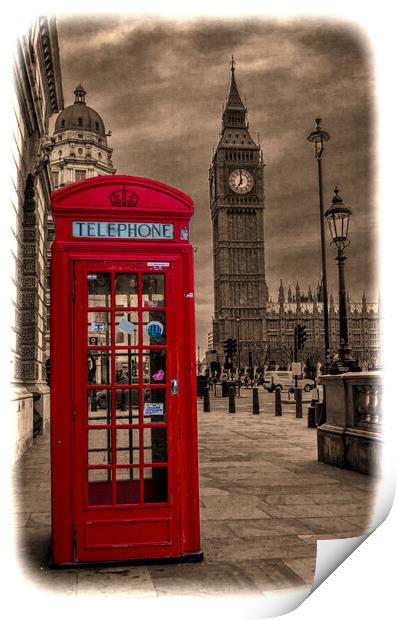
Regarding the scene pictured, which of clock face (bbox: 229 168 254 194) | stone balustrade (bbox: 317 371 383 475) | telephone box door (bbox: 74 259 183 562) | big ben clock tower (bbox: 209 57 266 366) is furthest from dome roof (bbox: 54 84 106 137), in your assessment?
big ben clock tower (bbox: 209 57 266 366)

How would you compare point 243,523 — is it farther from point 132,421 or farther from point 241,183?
point 241,183

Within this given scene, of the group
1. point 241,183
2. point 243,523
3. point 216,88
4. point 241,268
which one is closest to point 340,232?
point 216,88

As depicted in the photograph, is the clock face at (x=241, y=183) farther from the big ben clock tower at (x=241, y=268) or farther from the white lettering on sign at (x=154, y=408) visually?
the white lettering on sign at (x=154, y=408)

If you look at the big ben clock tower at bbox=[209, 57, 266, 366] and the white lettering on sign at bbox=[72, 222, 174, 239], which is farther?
the big ben clock tower at bbox=[209, 57, 266, 366]

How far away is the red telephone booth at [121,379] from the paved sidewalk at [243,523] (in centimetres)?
23

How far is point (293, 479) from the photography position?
6648 mm

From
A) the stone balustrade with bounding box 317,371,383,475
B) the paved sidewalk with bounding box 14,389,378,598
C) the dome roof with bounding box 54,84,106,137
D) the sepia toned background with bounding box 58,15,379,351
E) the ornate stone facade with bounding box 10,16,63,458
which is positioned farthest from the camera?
the ornate stone facade with bounding box 10,16,63,458

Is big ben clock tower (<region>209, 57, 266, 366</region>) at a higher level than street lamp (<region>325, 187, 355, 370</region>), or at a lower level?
higher

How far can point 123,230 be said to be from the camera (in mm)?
3928

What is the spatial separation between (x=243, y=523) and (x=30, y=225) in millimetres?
7545

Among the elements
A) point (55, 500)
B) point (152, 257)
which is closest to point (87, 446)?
point (55, 500)

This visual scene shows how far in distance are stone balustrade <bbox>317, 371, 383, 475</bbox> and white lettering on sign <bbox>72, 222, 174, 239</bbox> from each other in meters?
3.37

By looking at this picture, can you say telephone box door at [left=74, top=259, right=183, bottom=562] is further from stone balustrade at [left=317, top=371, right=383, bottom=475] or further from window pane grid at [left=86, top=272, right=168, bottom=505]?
stone balustrade at [left=317, top=371, right=383, bottom=475]

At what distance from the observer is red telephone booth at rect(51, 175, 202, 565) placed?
3.76 meters
